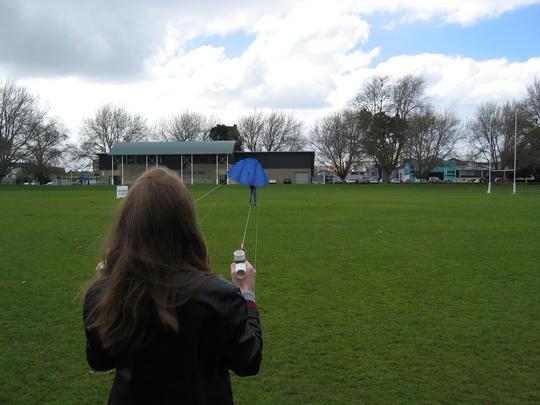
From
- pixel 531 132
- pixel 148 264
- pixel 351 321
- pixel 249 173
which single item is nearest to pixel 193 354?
pixel 148 264

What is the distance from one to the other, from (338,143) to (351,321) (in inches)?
3305

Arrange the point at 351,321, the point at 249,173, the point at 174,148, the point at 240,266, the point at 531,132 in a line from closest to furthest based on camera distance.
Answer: the point at 240,266 → the point at 351,321 → the point at 249,173 → the point at 531,132 → the point at 174,148

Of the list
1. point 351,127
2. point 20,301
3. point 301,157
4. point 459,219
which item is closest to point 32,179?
point 301,157

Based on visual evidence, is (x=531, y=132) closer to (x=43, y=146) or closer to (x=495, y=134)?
(x=495, y=134)

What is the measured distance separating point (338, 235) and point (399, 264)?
4773 millimetres

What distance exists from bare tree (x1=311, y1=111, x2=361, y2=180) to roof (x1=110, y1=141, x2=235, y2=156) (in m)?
19.0

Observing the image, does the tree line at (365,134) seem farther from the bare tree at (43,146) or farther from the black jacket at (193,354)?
the black jacket at (193,354)

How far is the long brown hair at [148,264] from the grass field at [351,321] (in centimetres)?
48

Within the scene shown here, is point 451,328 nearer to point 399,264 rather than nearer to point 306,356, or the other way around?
point 306,356

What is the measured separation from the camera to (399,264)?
9859 mm

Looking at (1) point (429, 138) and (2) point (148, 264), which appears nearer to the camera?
(2) point (148, 264)

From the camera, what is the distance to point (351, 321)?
238 inches

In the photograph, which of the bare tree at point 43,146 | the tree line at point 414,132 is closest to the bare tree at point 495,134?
the tree line at point 414,132

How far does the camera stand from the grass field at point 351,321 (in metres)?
4.23
